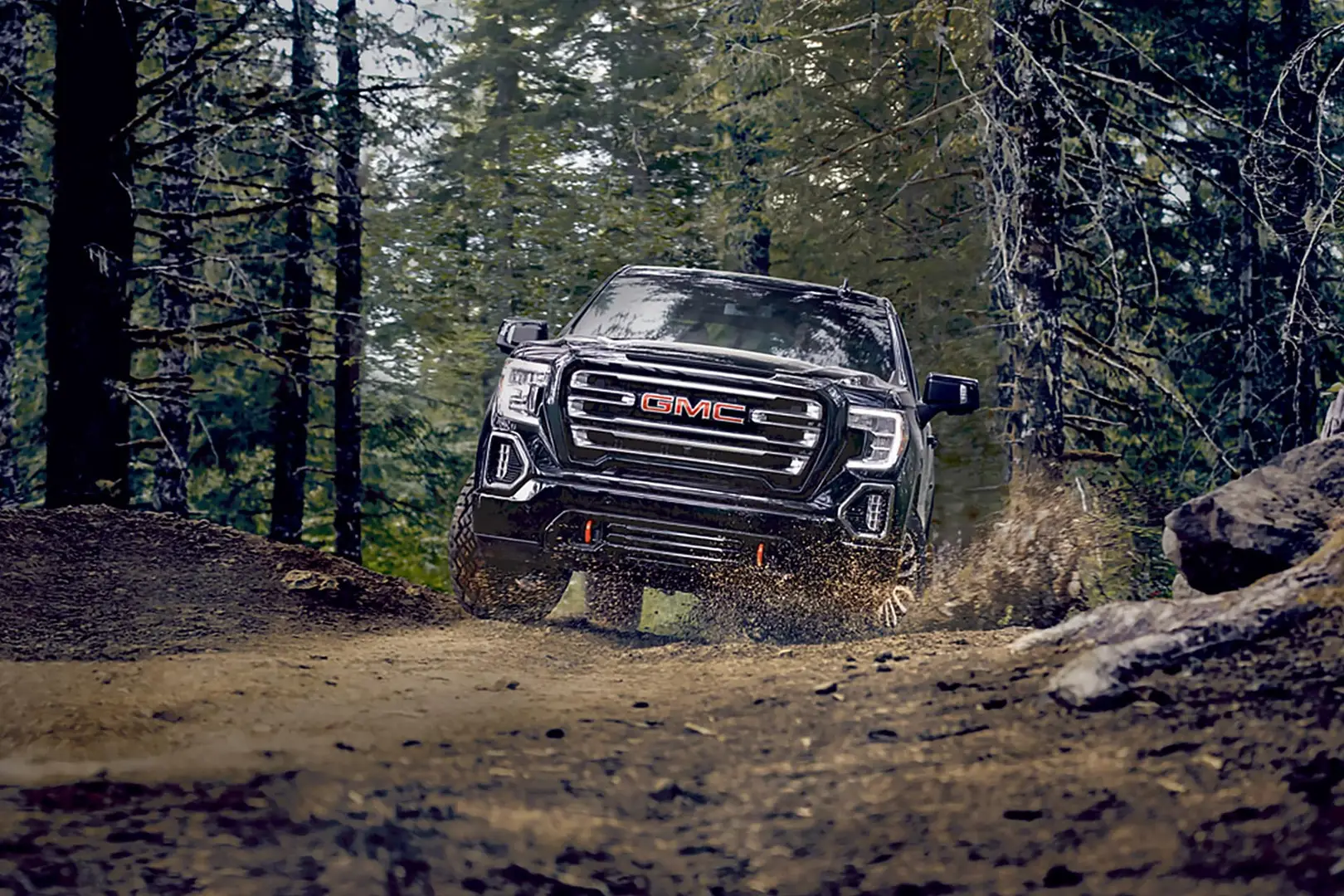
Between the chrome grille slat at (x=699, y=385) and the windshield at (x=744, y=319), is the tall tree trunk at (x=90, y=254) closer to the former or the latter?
the windshield at (x=744, y=319)

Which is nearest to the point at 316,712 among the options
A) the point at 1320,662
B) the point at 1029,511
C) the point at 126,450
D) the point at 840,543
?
the point at 840,543

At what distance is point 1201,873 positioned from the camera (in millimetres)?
3119

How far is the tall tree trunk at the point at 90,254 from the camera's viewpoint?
404 inches

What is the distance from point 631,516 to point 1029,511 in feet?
18.3

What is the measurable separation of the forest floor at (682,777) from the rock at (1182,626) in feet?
0.34

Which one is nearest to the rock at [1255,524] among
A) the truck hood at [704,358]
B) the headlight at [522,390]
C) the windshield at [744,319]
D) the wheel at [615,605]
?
the truck hood at [704,358]

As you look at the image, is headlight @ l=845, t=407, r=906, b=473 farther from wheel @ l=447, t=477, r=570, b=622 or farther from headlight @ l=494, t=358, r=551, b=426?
wheel @ l=447, t=477, r=570, b=622

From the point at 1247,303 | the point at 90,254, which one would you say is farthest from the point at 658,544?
the point at 1247,303

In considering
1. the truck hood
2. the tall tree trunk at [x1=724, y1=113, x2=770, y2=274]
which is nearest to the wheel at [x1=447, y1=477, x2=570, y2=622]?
the truck hood

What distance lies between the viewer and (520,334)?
814cm

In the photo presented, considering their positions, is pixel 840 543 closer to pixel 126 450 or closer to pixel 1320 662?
pixel 1320 662

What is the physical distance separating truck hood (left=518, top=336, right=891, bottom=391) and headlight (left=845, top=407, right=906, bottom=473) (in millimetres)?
225

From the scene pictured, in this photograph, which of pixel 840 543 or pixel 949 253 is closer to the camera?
pixel 840 543

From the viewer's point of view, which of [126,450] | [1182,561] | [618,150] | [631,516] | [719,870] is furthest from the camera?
[618,150]
